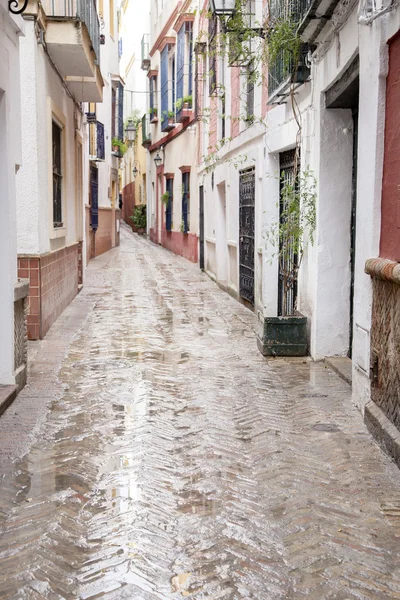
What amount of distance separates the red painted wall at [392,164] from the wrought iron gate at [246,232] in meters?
6.64

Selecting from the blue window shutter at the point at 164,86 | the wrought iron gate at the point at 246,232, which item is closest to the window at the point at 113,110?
the blue window shutter at the point at 164,86

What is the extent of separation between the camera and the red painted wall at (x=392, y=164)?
514 cm

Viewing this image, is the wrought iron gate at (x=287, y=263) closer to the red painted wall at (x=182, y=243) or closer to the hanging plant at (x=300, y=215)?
the hanging plant at (x=300, y=215)

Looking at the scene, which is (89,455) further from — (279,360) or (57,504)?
(279,360)

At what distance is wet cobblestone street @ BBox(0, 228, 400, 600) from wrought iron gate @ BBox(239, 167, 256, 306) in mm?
4080

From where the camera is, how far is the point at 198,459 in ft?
16.2

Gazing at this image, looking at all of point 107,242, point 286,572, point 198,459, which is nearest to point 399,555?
point 286,572

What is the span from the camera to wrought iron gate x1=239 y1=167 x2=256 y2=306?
1219cm

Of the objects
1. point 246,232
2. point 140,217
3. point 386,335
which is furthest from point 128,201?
point 386,335

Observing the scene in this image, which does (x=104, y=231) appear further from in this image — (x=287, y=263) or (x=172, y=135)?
(x=287, y=263)

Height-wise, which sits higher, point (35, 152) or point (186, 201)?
point (35, 152)

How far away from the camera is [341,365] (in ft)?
24.6

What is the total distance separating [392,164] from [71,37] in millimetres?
5800

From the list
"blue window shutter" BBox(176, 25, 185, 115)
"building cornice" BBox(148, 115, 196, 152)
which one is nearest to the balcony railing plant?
"building cornice" BBox(148, 115, 196, 152)
